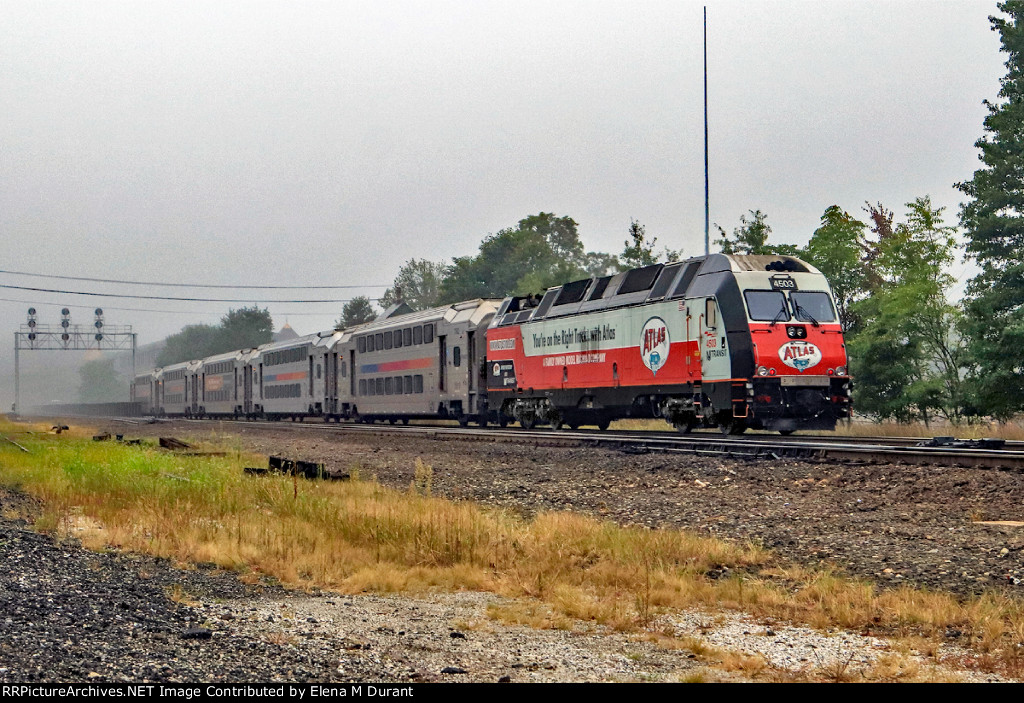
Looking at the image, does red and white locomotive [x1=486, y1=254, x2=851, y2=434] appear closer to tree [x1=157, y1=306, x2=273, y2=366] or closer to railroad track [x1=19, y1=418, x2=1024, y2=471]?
railroad track [x1=19, y1=418, x2=1024, y2=471]

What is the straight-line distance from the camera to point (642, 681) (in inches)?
223

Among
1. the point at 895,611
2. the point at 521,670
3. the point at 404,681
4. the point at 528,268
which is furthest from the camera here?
the point at 528,268

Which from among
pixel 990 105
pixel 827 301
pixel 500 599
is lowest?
pixel 500 599

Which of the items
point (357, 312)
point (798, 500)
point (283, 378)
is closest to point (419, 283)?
point (357, 312)

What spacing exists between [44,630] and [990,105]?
3129 cm

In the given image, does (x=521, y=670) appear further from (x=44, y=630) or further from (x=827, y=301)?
(x=827, y=301)

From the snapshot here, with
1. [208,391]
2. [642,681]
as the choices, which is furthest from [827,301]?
[208,391]

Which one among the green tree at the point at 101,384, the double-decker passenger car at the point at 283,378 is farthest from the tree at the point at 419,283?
the green tree at the point at 101,384

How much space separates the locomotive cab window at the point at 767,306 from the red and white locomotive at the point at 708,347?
3cm

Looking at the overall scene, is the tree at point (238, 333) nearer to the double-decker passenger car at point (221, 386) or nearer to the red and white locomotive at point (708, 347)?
the double-decker passenger car at point (221, 386)

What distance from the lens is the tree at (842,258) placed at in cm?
3788

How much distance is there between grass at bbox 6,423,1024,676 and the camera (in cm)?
739

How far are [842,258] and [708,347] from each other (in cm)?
1928

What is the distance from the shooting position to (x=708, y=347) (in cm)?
2091
